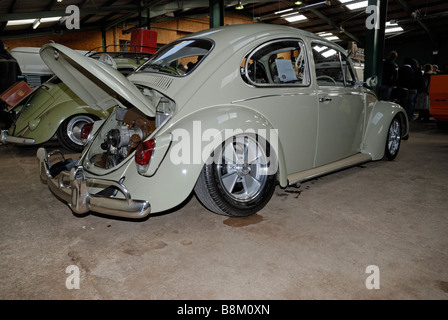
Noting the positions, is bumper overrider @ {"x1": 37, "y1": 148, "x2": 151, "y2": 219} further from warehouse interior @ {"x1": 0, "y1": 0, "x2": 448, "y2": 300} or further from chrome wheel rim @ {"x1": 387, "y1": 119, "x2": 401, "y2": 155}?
chrome wheel rim @ {"x1": 387, "y1": 119, "x2": 401, "y2": 155}

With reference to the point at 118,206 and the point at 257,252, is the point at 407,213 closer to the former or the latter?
the point at 257,252

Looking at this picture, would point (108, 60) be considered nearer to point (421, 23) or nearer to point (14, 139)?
point (14, 139)

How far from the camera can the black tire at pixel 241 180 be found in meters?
2.59

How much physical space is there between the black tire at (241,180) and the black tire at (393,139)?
2.62m

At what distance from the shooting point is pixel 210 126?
2463 mm

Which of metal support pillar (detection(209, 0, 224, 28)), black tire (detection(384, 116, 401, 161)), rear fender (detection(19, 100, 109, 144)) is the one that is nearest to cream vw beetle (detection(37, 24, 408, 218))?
black tire (detection(384, 116, 401, 161))

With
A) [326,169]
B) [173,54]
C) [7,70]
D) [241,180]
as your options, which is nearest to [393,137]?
[326,169]

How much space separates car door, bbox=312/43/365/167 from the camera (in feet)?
11.1

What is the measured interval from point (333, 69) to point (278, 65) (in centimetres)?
88

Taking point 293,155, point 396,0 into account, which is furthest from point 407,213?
point 396,0

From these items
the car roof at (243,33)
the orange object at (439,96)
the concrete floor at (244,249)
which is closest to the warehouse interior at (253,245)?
the concrete floor at (244,249)

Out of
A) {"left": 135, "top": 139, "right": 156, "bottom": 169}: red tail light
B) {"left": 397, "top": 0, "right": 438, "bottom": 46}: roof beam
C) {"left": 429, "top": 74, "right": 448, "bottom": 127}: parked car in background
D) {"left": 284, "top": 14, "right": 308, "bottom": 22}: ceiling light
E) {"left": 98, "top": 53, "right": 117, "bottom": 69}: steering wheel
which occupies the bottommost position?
{"left": 135, "top": 139, "right": 156, "bottom": 169}: red tail light

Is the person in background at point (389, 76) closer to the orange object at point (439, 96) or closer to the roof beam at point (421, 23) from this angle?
the orange object at point (439, 96)

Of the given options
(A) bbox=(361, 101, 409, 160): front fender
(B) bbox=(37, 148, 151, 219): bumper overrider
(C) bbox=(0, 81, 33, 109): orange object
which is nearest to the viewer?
(B) bbox=(37, 148, 151, 219): bumper overrider
